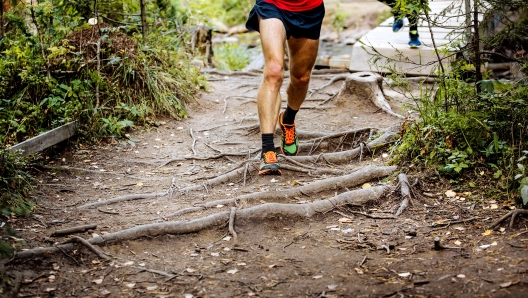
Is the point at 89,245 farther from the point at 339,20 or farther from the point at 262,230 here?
the point at 339,20

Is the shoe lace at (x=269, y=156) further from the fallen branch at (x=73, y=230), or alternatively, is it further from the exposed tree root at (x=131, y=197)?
the fallen branch at (x=73, y=230)

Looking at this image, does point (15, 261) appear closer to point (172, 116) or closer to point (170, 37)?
point (172, 116)

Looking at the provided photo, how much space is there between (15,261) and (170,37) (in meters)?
6.07

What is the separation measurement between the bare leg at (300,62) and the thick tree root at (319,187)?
40.8 inches

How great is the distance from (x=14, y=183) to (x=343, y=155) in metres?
2.96

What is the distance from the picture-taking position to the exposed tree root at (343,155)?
211 inches

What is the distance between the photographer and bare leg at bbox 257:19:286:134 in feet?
15.1

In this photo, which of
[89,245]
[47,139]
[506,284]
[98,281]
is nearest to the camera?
[506,284]

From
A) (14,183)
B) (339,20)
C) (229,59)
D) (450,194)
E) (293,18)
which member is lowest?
(450,194)

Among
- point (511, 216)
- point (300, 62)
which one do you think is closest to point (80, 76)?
point (300, 62)

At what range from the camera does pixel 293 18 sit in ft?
15.8

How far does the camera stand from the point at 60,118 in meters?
6.09

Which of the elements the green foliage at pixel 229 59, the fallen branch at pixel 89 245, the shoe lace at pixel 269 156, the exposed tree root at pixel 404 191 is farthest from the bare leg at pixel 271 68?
the green foliage at pixel 229 59

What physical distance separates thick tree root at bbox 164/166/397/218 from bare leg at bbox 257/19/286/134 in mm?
647
